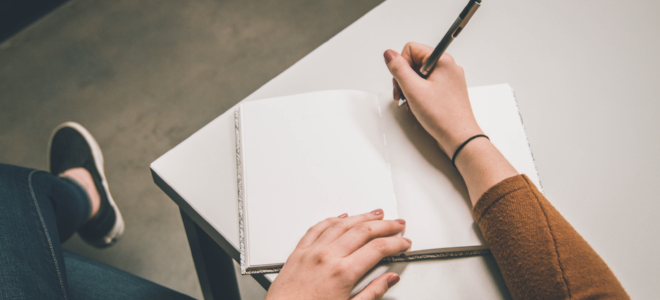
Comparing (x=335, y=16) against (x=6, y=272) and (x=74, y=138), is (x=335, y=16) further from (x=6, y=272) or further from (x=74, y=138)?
(x=6, y=272)

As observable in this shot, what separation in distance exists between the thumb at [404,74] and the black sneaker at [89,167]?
936 mm

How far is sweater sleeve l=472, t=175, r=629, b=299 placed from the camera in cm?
35

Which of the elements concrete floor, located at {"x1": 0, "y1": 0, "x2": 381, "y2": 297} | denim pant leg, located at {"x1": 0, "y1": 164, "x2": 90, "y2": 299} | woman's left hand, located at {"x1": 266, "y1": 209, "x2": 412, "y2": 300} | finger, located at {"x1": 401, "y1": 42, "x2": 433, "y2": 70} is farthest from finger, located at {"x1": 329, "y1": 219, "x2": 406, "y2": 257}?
concrete floor, located at {"x1": 0, "y1": 0, "x2": 381, "y2": 297}

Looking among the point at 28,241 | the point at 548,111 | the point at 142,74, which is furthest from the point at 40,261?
the point at 142,74

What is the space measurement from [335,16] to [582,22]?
102 centimetres

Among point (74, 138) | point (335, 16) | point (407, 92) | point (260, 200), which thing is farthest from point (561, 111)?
point (74, 138)

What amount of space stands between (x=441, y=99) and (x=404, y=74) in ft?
0.20

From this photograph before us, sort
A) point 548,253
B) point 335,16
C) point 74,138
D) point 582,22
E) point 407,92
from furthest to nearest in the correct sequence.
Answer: point 335,16 < point 74,138 < point 582,22 < point 407,92 < point 548,253

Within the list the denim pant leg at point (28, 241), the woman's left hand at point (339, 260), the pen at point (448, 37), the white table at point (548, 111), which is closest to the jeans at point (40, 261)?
the denim pant leg at point (28, 241)

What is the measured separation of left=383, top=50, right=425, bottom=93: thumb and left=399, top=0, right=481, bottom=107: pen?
0.05ft

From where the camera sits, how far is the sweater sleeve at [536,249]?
0.35m

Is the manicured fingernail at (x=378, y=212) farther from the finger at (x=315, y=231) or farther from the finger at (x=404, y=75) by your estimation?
the finger at (x=404, y=75)

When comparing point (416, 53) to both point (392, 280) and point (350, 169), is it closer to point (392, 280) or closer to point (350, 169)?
point (350, 169)

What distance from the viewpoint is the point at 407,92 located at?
18.2 inches
